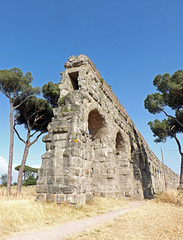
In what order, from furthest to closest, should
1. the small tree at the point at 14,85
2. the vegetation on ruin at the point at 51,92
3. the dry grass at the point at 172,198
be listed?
the vegetation on ruin at the point at 51,92
the small tree at the point at 14,85
the dry grass at the point at 172,198

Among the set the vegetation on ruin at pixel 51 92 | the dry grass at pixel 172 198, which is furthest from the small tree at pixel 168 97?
the vegetation on ruin at pixel 51 92

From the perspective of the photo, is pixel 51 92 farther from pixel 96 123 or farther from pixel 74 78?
pixel 96 123

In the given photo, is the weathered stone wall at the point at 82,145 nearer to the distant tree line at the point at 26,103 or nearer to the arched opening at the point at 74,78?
the arched opening at the point at 74,78

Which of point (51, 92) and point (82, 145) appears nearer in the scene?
point (82, 145)

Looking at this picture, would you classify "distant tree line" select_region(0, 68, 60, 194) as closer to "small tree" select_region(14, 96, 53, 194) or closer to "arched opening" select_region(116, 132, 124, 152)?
"small tree" select_region(14, 96, 53, 194)

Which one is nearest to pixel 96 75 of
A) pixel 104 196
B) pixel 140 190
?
pixel 104 196

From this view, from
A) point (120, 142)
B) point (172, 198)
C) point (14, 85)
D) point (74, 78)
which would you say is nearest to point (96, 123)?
point (74, 78)

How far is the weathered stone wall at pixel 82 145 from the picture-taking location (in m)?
5.34

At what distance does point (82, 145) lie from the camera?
5.93 meters

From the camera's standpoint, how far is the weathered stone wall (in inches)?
210

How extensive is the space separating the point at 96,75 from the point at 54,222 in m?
7.09

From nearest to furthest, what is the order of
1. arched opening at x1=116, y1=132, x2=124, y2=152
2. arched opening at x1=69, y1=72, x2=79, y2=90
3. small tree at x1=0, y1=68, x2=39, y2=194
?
1. arched opening at x1=69, y1=72, x2=79, y2=90
2. arched opening at x1=116, y1=132, x2=124, y2=152
3. small tree at x1=0, y1=68, x2=39, y2=194

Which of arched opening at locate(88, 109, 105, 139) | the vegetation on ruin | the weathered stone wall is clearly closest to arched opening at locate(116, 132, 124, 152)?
the weathered stone wall

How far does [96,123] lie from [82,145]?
3.41m
